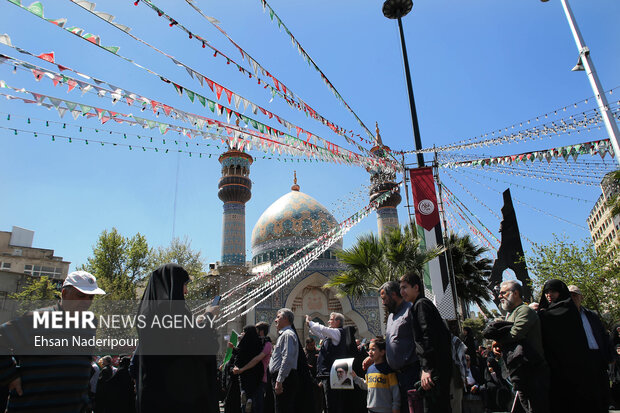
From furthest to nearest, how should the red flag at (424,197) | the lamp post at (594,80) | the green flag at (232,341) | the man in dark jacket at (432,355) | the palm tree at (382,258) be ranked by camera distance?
1. the red flag at (424,197)
2. the palm tree at (382,258)
3. the lamp post at (594,80)
4. the green flag at (232,341)
5. the man in dark jacket at (432,355)

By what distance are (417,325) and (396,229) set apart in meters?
9.19

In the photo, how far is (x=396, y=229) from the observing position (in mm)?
12664

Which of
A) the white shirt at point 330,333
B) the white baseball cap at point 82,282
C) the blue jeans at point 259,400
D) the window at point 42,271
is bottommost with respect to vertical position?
the blue jeans at point 259,400

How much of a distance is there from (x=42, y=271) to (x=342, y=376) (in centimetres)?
3523

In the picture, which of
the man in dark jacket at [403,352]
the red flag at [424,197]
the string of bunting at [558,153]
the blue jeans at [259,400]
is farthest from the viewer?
the red flag at [424,197]

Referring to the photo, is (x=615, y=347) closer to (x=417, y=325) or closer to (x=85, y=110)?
(x=417, y=325)

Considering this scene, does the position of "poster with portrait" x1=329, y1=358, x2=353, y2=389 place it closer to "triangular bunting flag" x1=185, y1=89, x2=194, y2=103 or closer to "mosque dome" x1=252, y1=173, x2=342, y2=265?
"triangular bunting flag" x1=185, y1=89, x2=194, y2=103

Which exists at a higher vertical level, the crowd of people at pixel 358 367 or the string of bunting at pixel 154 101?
the string of bunting at pixel 154 101

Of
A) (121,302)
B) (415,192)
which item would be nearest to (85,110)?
(415,192)

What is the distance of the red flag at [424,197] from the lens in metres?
12.8

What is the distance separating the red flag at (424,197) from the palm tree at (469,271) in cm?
210

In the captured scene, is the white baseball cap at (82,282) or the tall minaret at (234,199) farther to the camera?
the tall minaret at (234,199)

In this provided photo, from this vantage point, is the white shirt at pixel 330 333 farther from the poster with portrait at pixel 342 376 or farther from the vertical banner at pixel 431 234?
the vertical banner at pixel 431 234

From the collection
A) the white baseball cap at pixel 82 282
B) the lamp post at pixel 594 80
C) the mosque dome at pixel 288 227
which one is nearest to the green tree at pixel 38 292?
the mosque dome at pixel 288 227
